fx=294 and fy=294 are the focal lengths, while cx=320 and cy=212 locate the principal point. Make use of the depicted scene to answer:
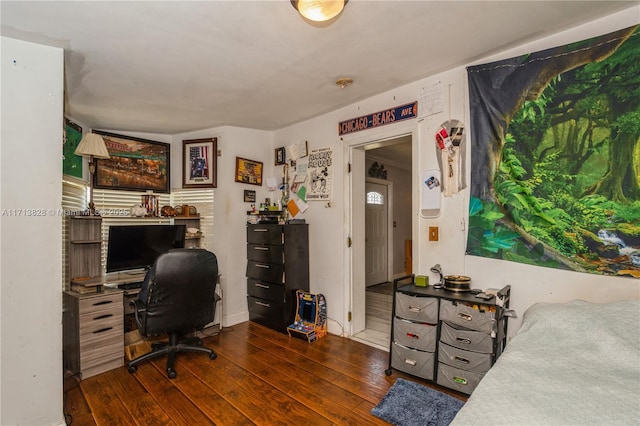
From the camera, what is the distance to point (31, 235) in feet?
5.75

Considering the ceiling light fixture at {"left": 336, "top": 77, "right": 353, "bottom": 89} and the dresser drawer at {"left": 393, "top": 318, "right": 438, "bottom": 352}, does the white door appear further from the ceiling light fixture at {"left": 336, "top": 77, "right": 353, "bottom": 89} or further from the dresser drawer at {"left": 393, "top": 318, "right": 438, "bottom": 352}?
the dresser drawer at {"left": 393, "top": 318, "right": 438, "bottom": 352}

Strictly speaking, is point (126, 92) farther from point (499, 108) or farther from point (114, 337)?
point (499, 108)

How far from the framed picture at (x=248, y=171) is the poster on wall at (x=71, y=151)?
166 cm

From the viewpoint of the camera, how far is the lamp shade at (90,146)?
285cm

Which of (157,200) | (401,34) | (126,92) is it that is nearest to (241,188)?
(157,200)

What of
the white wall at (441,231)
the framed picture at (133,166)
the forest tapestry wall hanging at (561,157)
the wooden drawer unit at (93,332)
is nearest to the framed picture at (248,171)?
the white wall at (441,231)

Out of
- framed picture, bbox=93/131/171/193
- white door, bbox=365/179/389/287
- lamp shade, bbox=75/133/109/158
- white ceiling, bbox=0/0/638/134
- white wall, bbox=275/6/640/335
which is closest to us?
white ceiling, bbox=0/0/638/134

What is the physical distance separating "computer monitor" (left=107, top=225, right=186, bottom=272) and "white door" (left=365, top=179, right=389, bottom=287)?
10.5 ft

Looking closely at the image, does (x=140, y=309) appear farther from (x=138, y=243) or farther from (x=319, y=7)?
(x=319, y=7)

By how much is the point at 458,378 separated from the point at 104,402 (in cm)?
250

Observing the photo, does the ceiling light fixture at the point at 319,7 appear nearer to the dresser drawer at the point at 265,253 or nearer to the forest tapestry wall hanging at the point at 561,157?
the forest tapestry wall hanging at the point at 561,157

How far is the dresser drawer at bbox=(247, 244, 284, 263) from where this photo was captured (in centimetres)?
336

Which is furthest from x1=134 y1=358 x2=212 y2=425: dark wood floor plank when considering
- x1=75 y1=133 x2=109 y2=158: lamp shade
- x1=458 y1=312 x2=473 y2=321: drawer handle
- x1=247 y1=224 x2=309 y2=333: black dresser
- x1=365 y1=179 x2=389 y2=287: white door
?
x1=365 y1=179 x2=389 y2=287: white door

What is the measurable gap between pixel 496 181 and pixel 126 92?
3.20 meters
